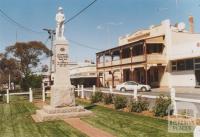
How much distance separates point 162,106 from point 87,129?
359 cm

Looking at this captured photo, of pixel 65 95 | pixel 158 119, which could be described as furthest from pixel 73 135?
pixel 65 95

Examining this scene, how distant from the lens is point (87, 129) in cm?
1166

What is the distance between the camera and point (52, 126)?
12.9 meters

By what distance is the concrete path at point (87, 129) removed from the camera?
34.4 ft

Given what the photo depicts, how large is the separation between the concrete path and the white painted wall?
23.0m

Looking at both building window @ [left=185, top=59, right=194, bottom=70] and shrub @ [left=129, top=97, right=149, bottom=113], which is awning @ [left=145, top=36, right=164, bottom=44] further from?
shrub @ [left=129, top=97, right=149, bottom=113]

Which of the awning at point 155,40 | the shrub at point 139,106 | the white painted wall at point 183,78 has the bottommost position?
the shrub at point 139,106

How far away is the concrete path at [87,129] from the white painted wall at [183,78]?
22961 mm

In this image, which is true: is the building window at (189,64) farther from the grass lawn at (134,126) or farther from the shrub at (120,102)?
the grass lawn at (134,126)

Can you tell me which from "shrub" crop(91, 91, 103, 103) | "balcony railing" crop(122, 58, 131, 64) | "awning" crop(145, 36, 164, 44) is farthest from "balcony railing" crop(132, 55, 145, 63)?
"shrub" crop(91, 91, 103, 103)

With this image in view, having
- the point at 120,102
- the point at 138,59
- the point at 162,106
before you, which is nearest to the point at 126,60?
the point at 138,59

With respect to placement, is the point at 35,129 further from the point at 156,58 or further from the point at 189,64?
the point at 156,58

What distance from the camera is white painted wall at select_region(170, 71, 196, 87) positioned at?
1379 inches

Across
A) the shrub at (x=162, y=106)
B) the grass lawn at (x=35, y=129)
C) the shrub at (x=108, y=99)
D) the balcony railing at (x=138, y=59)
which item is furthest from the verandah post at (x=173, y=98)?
the balcony railing at (x=138, y=59)
